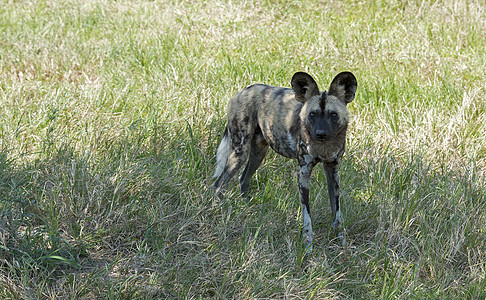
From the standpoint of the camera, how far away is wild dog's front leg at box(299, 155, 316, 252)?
3185mm

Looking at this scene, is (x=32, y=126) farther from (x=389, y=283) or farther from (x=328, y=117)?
(x=389, y=283)

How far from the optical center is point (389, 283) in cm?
277

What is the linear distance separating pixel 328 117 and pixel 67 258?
1.60 meters

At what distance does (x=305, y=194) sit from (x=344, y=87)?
687 mm

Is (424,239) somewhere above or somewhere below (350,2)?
below

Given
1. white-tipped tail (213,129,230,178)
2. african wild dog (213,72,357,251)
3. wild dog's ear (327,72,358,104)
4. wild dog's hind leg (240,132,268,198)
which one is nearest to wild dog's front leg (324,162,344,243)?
african wild dog (213,72,357,251)

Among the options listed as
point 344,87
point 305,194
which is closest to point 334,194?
point 305,194

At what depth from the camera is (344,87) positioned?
3102 mm

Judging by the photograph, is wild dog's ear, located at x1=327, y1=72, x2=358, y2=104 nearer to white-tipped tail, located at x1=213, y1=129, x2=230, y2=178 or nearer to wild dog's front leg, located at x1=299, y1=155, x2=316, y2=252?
wild dog's front leg, located at x1=299, y1=155, x2=316, y2=252

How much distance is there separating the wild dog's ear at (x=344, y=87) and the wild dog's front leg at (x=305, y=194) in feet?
1.33

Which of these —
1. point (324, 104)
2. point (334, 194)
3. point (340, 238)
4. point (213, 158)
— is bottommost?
point (340, 238)

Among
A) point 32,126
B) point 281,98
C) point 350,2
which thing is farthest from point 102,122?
point 350,2

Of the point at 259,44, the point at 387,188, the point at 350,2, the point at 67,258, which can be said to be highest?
the point at 350,2

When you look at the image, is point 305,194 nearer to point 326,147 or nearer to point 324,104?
point 326,147
